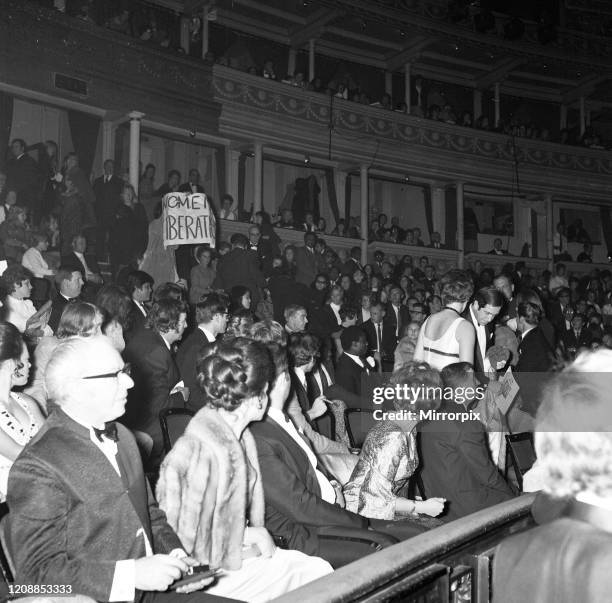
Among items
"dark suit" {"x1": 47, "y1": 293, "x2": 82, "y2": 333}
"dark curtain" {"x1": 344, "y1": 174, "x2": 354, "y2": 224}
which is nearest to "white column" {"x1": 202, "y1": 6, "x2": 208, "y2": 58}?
"dark curtain" {"x1": 344, "y1": 174, "x2": 354, "y2": 224}

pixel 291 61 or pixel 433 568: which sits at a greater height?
pixel 291 61

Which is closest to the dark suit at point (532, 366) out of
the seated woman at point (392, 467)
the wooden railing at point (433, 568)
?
the seated woman at point (392, 467)

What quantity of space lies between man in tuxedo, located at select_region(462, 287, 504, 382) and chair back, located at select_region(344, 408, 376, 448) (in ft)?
3.14

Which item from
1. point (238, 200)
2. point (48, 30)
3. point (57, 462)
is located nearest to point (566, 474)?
point (57, 462)

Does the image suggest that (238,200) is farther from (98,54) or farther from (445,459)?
(445,459)

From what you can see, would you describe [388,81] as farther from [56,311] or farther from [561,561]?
[561,561]

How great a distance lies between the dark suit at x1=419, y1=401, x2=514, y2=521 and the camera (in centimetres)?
369

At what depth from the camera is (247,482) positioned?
2754mm

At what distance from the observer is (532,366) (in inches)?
219

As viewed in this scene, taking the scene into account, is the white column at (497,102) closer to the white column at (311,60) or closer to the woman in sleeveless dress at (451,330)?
the white column at (311,60)

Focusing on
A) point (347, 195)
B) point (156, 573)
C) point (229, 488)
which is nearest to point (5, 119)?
point (347, 195)

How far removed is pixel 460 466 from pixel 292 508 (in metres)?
1.04

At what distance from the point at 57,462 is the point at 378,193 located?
1683 centimetres

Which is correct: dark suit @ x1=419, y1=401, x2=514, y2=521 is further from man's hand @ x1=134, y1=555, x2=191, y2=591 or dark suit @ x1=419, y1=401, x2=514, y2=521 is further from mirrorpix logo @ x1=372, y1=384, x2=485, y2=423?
man's hand @ x1=134, y1=555, x2=191, y2=591
